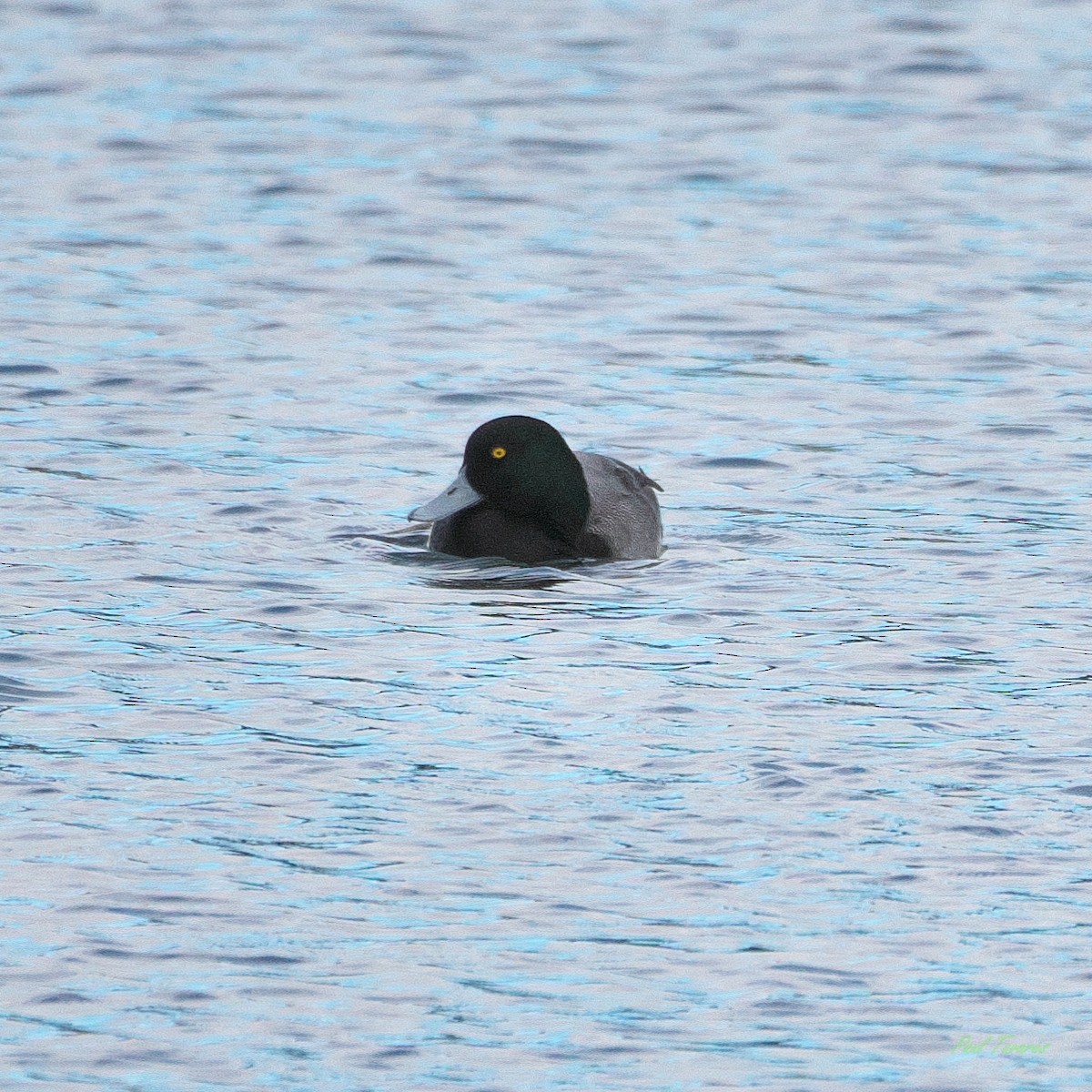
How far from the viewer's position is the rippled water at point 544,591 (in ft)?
25.1

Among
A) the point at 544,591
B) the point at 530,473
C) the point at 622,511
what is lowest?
the point at 544,591

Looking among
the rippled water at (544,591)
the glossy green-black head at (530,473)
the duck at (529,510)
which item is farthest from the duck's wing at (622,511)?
the rippled water at (544,591)

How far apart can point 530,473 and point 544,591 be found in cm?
76

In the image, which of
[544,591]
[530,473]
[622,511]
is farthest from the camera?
[622,511]

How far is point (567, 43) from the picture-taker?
87.6 feet

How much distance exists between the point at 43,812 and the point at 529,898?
73.2 inches

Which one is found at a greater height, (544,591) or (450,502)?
(450,502)

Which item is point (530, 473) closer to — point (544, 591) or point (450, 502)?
point (450, 502)

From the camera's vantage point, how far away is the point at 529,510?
12.8 meters

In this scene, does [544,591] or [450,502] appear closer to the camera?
[544,591]

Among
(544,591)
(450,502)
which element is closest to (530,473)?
(450,502)

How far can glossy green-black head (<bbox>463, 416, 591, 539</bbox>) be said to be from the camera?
12742 mm

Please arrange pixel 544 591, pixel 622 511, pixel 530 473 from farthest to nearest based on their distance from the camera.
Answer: pixel 622 511 → pixel 530 473 → pixel 544 591

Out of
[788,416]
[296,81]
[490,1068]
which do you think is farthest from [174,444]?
[296,81]
